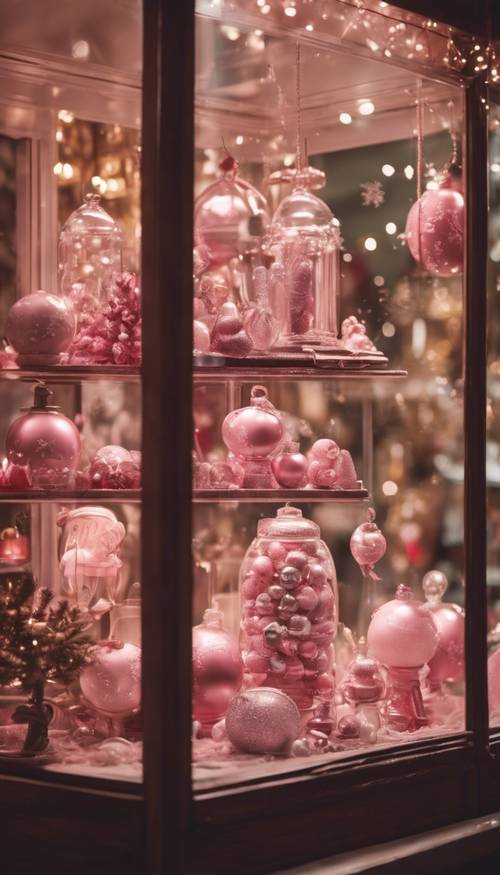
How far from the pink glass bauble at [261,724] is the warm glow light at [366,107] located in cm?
144

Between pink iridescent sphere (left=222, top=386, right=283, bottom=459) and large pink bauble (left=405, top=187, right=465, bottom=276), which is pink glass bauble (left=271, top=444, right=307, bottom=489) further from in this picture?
large pink bauble (left=405, top=187, right=465, bottom=276)

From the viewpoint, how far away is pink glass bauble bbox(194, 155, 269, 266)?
2710 millimetres

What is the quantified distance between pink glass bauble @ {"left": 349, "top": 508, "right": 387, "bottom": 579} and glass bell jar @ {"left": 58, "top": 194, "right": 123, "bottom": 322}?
2.61ft

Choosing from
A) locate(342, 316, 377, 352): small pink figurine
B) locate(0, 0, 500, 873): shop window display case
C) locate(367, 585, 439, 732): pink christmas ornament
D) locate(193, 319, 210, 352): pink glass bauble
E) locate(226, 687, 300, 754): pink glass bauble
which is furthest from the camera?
locate(342, 316, 377, 352): small pink figurine

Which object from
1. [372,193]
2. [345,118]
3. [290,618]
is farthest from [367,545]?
[345,118]

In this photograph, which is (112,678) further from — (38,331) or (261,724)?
(38,331)

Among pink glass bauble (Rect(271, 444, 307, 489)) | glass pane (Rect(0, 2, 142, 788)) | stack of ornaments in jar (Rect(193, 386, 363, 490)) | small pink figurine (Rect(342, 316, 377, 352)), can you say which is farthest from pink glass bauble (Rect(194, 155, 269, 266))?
pink glass bauble (Rect(271, 444, 307, 489))

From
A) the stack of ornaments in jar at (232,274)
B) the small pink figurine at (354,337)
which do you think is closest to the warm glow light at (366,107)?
the stack of ornaments in jar at (232,274)

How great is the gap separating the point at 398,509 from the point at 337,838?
101cm

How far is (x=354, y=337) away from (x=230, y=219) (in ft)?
1.37

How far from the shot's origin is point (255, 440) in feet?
8.11

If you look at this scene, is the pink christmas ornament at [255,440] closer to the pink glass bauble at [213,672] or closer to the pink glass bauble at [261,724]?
the pink glass bauble at [213,672]

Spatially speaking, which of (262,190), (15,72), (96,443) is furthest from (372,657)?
(15,72)

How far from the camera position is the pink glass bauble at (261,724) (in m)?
2.19
